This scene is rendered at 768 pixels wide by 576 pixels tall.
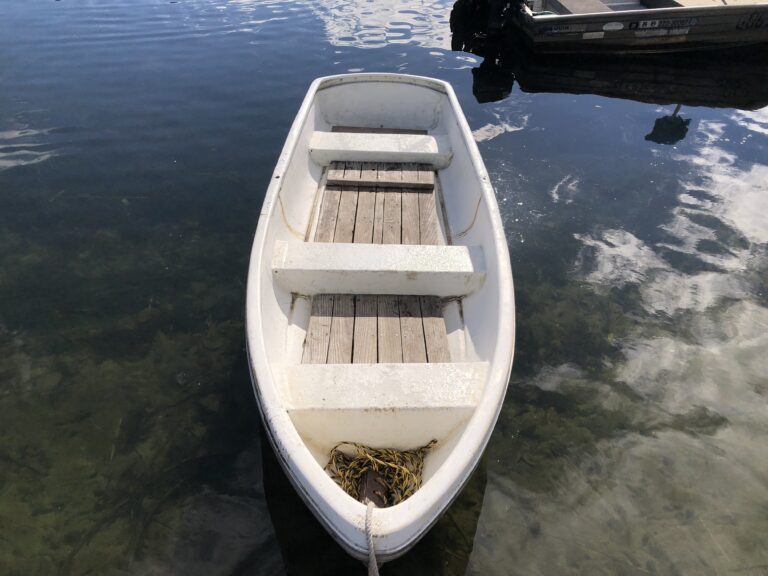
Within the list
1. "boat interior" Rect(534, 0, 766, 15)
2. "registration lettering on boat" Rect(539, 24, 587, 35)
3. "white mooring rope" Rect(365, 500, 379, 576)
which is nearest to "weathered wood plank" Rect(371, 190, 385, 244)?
"white mooring rope" Rect(365, 500, 379, 576)

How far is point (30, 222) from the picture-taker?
702cm

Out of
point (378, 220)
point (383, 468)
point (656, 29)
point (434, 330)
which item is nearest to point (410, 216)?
point (378, 220)

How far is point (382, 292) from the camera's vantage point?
464 centimetres

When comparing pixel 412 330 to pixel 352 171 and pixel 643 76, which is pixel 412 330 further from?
pixel 643 76

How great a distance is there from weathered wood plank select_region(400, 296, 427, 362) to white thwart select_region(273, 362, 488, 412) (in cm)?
52

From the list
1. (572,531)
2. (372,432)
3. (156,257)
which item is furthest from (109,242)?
(572,531)

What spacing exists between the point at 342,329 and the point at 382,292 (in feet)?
2.01

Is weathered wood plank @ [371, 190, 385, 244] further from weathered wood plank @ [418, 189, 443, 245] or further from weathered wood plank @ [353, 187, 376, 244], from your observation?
weathered wood plank @ [418, 189, 443, 245]

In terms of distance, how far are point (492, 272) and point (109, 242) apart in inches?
222

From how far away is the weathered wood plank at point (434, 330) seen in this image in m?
4.11

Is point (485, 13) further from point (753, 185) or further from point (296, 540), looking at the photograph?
point (296, 540)

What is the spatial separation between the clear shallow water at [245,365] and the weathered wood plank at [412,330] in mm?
1252

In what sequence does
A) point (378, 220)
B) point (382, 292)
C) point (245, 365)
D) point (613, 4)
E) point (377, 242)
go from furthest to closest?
point (613, 4) < point (378, 220) < point (377, 242) < point (245, 365) < point (382, 292)

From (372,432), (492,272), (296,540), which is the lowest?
(296,540)
